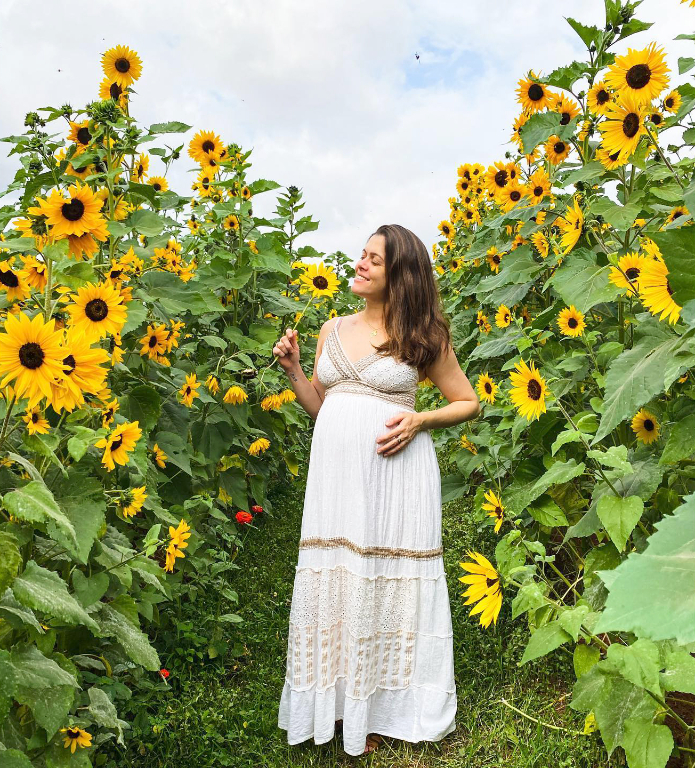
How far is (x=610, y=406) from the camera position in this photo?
1.61m

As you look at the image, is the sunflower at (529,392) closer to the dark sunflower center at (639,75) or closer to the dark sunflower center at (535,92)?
the dark sunflower center at (639,75)

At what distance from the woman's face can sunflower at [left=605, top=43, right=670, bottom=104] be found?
0.98 metres

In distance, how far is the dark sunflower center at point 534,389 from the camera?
2230 millimetres

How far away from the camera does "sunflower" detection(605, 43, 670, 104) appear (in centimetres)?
200

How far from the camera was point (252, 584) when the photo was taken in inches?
143

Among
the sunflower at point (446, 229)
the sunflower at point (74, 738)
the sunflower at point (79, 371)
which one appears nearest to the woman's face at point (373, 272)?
the sunflower at point (79, 371)

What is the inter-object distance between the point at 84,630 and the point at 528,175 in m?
3.01

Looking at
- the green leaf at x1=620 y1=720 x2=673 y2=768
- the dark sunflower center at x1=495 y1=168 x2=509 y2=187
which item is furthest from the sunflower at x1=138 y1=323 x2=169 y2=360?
the dark sunflower center at x1=495 y1=168 x2=509 y2=187

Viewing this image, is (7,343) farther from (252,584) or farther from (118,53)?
(252,584)

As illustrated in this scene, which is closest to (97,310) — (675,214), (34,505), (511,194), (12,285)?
(12,285)

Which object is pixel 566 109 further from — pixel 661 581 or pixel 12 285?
pixel 661 581

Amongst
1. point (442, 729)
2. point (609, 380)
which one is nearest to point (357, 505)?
point (442, 729)

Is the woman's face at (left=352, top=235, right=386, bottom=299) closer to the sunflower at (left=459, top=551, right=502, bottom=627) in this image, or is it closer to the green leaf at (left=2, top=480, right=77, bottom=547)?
the sunflower at (left=459, top=551, right=502, bottom=627)

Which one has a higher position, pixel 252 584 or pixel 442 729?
pixel 252 584
